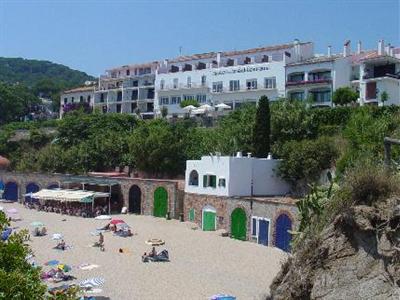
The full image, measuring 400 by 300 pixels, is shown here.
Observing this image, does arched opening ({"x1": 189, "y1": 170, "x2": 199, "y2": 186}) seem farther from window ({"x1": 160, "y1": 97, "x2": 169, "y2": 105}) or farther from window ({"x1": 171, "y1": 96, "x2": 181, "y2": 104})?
window ({"x1": 160, "y1": 97, "x2": 169, "y2": 105})

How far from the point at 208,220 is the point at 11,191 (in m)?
29.4

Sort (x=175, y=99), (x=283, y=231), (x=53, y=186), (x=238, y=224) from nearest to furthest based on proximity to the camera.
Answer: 1. (x=283, y=231)
2. (x=238, y=224)
3. (x=53, y=186)
4. (x=175, y=99)

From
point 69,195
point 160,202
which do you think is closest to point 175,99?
point 69,195

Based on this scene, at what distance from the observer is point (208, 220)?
40031 mm

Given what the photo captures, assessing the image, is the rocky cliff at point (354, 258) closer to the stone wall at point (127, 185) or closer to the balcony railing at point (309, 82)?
the stone wall at point (127, 185)

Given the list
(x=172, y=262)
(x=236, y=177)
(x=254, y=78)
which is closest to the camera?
(x=172, y=262)

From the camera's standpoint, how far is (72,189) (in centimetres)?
5312

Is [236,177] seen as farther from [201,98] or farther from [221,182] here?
[201,98]

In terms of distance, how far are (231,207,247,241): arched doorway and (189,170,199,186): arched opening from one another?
5.80 metres

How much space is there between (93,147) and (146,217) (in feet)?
57.2

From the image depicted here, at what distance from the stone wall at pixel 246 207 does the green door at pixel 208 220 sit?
586 mm

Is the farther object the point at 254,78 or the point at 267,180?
the point at 254,78

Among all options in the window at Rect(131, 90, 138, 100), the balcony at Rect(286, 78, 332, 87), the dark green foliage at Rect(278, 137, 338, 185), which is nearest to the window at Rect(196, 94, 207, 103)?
the balcony at Rect(286, 78, 332, 87)

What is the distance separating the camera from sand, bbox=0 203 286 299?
23.9 meters
